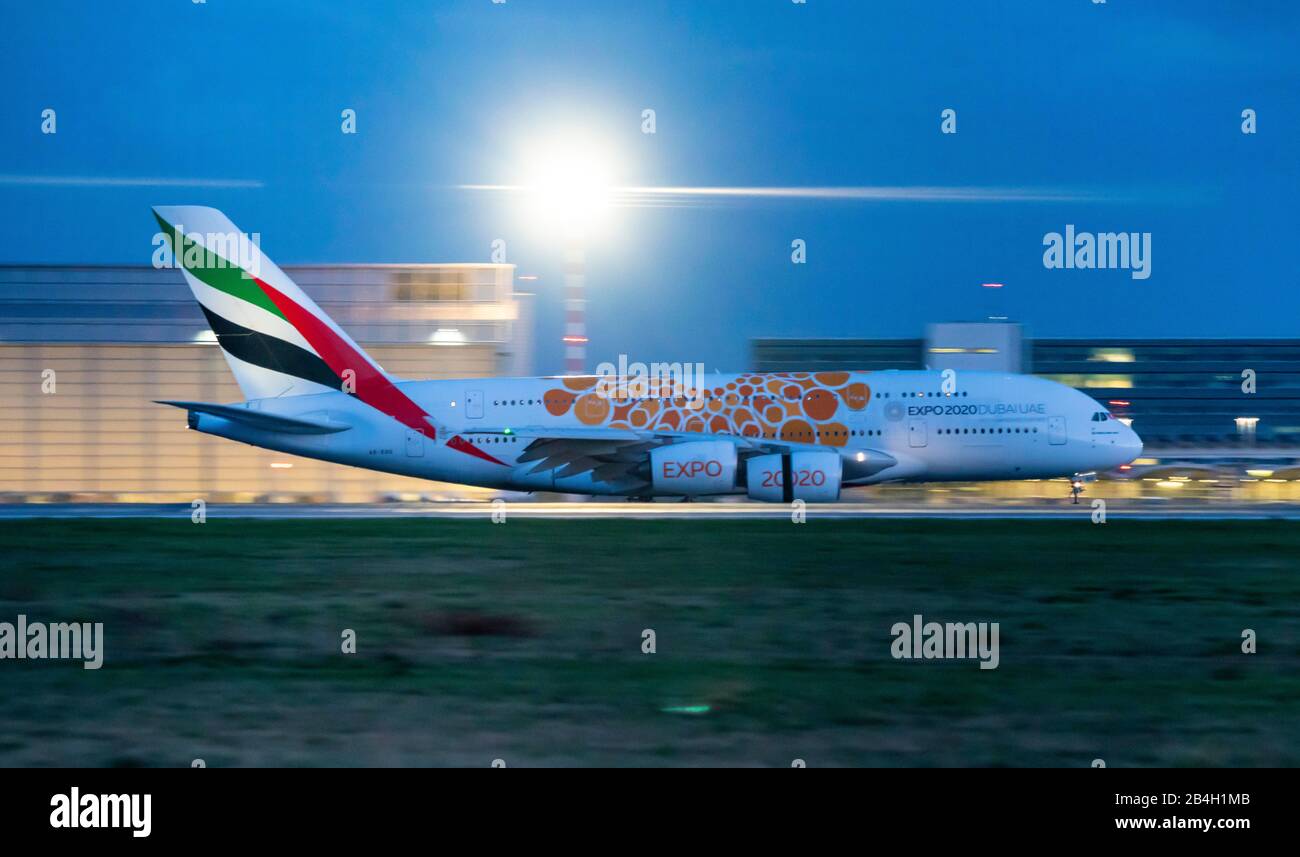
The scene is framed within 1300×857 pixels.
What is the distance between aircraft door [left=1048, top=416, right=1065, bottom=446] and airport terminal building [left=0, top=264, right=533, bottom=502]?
18.1 meters

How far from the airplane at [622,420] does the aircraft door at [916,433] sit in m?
→ 0.03

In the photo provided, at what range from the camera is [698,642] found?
11.9m

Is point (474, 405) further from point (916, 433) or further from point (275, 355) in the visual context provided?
point (916, 433)

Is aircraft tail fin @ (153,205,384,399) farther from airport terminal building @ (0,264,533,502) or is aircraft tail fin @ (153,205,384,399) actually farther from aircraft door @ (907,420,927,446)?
aircraft door @ (907,420,927,446)

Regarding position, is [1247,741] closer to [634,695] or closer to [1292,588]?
[634,695]

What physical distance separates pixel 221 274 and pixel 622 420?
34.5 feet

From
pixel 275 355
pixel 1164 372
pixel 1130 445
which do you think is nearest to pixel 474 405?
pixel 275 355

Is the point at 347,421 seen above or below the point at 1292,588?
Result: above

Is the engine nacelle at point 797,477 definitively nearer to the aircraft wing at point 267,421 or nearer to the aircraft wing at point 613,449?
the aircraft wing at point 613,449

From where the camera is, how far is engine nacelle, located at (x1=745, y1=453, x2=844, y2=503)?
27.0 metres

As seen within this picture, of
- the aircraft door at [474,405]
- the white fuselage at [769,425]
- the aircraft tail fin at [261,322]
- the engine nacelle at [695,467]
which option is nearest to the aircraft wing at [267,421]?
the white fuselage at [769,425]

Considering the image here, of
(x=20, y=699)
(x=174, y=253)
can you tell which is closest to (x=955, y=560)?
(x=20, y=699)

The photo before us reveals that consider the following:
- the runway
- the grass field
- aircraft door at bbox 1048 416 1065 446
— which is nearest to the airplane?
aircraft door at bbox 1048 416 1065 446
